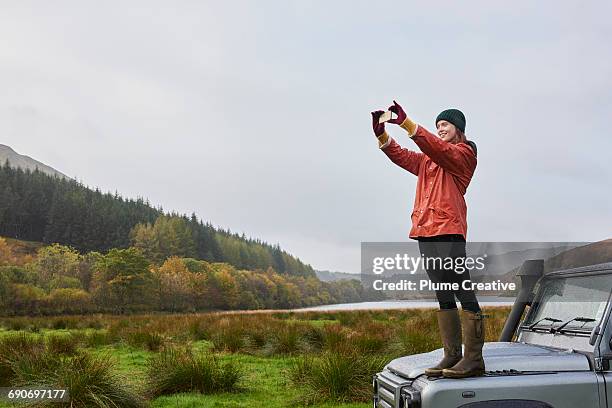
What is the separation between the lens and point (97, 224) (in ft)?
235

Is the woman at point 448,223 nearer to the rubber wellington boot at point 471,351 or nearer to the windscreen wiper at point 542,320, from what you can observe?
the rubber wellington boot at point 471,351

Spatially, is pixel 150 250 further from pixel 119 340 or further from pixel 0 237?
pixel 119 340

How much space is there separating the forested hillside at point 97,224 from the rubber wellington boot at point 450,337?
6401cm

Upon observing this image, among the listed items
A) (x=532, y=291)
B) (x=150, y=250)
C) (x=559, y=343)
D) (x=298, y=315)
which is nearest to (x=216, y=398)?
(x=532, y=291)

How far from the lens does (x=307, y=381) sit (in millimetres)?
9117

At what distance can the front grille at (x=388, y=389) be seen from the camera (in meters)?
4.02

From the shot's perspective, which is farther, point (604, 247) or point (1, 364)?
point (1, 364)

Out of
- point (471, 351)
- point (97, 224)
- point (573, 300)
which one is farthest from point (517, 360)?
point (97, 224)

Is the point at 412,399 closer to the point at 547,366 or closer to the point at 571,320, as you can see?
the point at 547,366

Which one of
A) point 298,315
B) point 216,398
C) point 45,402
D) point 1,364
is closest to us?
point 45,402

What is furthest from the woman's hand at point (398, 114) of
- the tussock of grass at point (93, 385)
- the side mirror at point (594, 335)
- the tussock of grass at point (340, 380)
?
the tussock of grass at point (93, 385)

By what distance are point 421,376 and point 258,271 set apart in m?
72.1

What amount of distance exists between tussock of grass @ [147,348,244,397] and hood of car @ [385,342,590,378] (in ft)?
17.4

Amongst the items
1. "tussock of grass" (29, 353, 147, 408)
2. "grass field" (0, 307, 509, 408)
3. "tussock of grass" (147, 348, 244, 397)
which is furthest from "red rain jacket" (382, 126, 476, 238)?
"tussock of grass" (147, 348, 244, 397)
